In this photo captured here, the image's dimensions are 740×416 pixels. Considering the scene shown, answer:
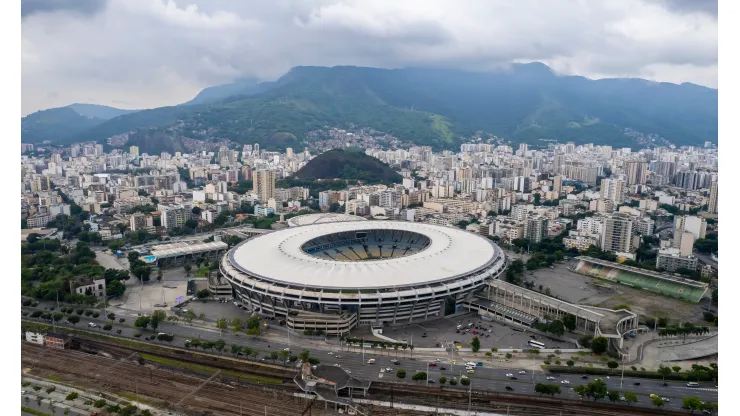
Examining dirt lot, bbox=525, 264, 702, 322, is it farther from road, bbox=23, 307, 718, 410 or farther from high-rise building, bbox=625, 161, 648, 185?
high-rise building, bbox=625, 161, 648, 185

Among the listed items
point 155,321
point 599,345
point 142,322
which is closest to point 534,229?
point 599,345

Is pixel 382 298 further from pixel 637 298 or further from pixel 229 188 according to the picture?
pixel 229 188

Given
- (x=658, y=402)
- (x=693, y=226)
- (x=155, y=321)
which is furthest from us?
(x=693, y=226)

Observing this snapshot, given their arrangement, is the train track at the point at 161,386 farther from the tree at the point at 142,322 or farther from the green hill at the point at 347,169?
the green hill at the point at 347,169

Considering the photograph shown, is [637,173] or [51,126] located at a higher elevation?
[51,126]

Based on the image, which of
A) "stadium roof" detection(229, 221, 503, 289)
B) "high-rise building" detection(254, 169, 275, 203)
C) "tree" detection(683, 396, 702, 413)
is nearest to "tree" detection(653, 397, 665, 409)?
"tree" detection(683, 396, 702, 413)

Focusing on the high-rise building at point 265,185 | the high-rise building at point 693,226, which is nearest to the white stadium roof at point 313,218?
the high-rise building at point 265,185

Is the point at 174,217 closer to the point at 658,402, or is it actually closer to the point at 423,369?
the point at 423,369
